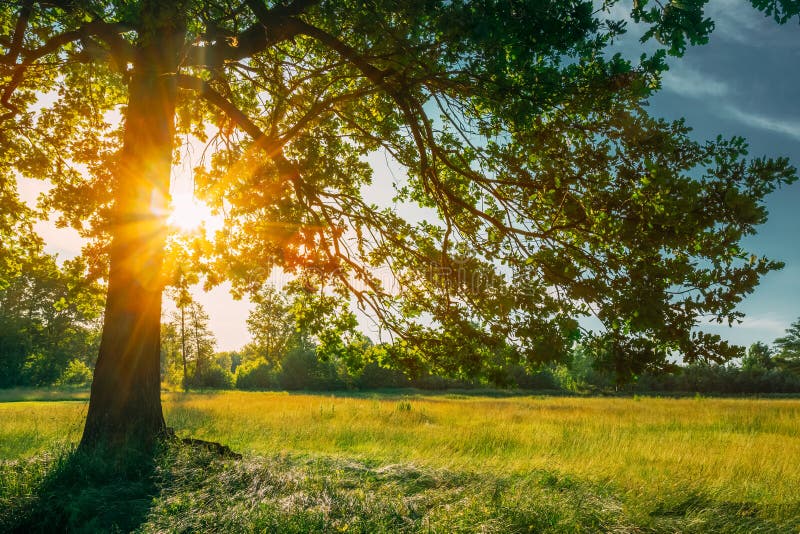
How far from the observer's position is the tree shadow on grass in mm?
4996

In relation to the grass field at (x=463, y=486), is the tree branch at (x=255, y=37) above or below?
above

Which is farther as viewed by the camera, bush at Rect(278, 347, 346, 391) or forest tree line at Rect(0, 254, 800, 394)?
bush at Rect(278, 347, 346, 391)

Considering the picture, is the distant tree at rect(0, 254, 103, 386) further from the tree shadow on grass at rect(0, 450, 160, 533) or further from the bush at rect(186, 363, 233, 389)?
the tree shadow on grass at rect(0, 450, 160, 533)

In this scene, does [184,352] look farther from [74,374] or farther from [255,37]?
[255,37]

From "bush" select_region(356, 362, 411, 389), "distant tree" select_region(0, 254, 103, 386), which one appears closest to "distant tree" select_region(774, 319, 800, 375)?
"bush" select_region(356, 362, 411, 389)

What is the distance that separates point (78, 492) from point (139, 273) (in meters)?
3.77

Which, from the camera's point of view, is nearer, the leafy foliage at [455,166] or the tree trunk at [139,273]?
the leafy foliage at [455,166]

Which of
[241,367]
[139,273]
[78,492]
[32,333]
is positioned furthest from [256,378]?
[78,492]

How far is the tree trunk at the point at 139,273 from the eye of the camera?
7.48m

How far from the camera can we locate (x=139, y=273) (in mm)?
8172

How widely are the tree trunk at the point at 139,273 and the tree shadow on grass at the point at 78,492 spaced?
65 centimetres

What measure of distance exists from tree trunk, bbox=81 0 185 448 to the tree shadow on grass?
0.65m

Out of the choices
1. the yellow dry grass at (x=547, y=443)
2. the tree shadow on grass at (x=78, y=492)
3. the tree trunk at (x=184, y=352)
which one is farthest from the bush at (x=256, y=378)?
the tree shadow on grass at (x=78, y=492)

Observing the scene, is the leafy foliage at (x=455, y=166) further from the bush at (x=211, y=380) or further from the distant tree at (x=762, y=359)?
the distant tree at (x=762, y=359)
